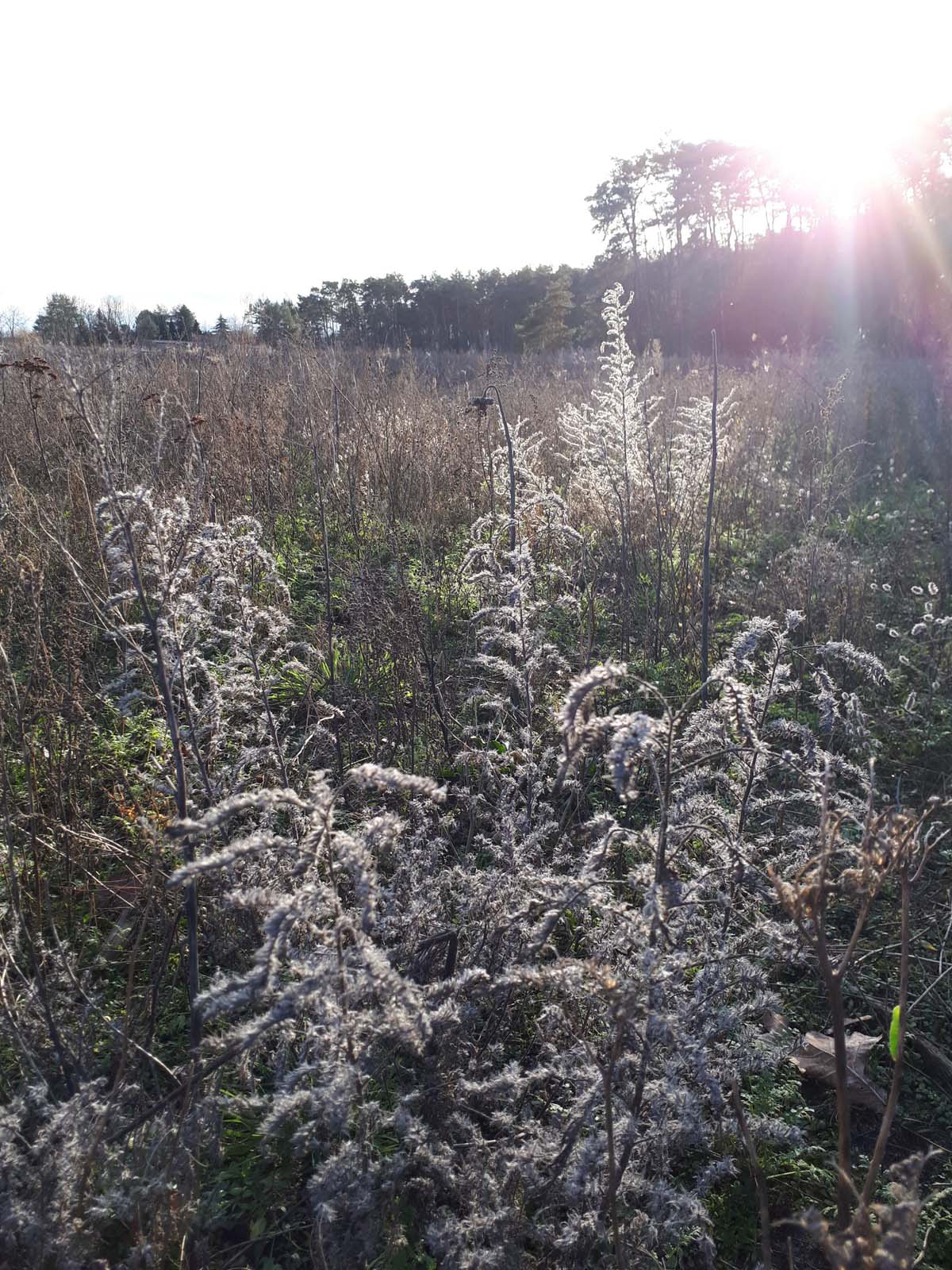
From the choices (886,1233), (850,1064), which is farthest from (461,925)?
(886,1233)

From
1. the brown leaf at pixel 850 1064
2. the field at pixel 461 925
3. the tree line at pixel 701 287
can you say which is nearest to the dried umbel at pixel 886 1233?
the field at pixel 461 925

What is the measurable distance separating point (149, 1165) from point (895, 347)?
17.9 m

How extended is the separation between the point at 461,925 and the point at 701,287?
30847 millimetres

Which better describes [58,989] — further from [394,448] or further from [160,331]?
[160,331]

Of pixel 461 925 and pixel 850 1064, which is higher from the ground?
pixel 461 925

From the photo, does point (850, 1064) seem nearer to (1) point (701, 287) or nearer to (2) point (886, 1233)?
(2) point (886, 1233)

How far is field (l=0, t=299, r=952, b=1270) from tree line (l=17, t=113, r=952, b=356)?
8.27 meters

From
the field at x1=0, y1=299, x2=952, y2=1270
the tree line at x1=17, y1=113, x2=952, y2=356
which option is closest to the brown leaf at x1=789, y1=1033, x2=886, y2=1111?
the field at x1=0, y1=299, x2=952, y2=1270

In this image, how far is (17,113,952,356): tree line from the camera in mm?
15406

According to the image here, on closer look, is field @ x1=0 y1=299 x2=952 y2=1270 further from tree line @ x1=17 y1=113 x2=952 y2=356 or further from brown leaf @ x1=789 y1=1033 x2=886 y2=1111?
tree line @ x1=17 y1=113 x2=952 y2=356

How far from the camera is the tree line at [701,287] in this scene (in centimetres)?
1541

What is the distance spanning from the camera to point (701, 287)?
28531 mm

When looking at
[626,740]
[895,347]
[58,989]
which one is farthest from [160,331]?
[626,740]

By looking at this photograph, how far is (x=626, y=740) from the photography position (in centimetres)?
105
